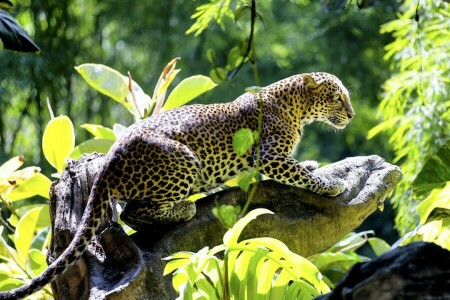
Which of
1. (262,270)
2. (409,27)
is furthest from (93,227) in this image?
(409,27)

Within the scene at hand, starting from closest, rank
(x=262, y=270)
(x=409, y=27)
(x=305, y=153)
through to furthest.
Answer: (x=262, y=270) < (x=409, y=27) < (x=305, y=153)

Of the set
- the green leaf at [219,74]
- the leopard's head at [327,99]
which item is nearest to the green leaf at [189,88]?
the leopard's head at [327,99]

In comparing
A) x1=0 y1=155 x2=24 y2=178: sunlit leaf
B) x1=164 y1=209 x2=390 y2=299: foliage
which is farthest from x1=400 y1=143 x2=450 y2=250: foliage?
x1=0 y1=155 x2=24 y2=178: sunlit leaf

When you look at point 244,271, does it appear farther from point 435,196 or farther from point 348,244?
point 348,244

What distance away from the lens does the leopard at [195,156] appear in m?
3.34

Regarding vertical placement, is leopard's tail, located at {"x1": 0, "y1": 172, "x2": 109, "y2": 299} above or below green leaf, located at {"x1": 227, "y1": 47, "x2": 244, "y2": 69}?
below

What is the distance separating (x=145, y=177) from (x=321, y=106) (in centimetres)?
104

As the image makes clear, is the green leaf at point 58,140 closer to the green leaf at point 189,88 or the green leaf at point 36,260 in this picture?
the green leaf at point 36,260

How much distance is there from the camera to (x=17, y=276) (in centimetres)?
407

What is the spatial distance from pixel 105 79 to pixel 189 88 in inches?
14.6

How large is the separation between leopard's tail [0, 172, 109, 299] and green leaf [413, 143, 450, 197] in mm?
1105

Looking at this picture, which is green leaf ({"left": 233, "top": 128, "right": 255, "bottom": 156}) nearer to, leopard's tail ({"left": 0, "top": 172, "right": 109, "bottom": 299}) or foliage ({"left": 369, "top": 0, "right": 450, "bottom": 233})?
leopard's tail ({"left": 0, "top": 172, "right": 109, "bottom": 299})

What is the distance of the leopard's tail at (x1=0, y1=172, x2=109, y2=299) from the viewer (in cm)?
299

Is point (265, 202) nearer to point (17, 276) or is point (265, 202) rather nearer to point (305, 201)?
point (305, 201)
